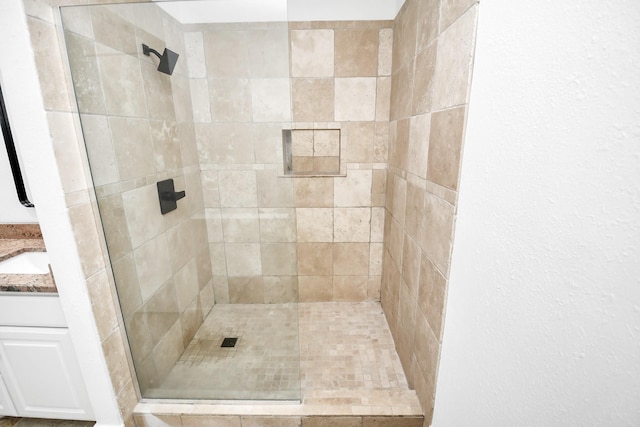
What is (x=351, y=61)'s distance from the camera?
1.77m

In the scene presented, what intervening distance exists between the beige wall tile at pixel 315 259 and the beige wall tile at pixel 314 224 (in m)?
0.06

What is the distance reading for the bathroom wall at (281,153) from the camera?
1473 millimetres

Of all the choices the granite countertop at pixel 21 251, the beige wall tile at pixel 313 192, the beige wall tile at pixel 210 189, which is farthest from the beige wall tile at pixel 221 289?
the granite countertop at pixel 21 251

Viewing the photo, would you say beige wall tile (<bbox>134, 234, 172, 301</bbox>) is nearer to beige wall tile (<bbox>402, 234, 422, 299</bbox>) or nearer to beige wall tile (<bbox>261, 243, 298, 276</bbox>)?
beige wall tile (<bbox>261, 243, 298, 276</bbox>)

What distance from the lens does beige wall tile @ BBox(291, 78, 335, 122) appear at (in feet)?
5.91

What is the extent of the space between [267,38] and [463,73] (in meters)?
1.12

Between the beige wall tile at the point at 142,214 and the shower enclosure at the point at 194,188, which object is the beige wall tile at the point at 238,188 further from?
the beige wall tile at the point at 142,214

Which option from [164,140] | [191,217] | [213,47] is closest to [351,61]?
[213,47]

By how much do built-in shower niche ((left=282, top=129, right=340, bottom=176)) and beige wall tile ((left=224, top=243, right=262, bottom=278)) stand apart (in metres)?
0.62

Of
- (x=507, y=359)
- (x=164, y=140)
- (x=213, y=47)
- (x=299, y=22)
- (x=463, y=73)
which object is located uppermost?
(x=299, y=22)

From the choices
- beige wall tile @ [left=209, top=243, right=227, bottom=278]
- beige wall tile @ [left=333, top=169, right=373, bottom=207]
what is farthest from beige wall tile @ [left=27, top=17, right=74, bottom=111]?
beige wall tile @ [left=333, top=169, right=373, bottom=207]

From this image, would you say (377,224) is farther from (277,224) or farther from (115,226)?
(115,226)

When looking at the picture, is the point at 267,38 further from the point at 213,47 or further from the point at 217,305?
the point at 217,305

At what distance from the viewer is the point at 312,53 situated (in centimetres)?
176
